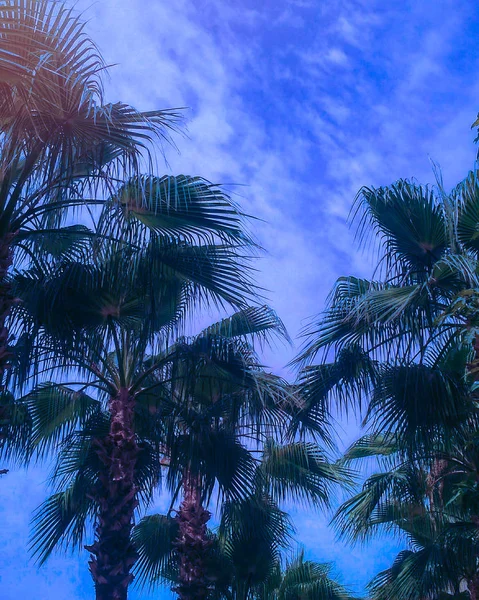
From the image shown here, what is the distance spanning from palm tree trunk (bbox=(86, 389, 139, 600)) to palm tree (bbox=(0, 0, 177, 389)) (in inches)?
95.4

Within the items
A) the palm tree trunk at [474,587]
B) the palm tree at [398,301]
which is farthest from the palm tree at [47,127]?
the palm tree trunk at [474,587]

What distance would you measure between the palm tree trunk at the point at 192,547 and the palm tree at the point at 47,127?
4.02 m

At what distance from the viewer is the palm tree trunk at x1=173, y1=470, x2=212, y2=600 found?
839 centimetres

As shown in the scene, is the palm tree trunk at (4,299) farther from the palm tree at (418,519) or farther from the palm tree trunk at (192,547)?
the palm tree trunk at (192,547)

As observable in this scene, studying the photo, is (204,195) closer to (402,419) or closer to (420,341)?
(420,341)

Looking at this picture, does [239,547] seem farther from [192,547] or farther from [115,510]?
[115,510]

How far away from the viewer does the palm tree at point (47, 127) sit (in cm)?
421

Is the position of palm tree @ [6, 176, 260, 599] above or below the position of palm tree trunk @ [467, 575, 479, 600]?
above

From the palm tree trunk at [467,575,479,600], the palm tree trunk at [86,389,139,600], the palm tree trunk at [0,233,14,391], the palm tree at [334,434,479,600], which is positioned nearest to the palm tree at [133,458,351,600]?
the palm tree at [334,434,479,600]

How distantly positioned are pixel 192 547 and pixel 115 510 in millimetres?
2534

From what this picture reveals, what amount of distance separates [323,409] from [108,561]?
2534 mm

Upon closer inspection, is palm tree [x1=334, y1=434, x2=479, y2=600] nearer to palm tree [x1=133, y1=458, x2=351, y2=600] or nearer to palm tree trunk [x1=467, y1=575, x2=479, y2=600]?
palm tree trunk [x1=467, y1=575, x2=479, y2=600]

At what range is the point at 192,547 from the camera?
28.8 feet

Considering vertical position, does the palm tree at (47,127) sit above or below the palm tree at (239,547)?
above
